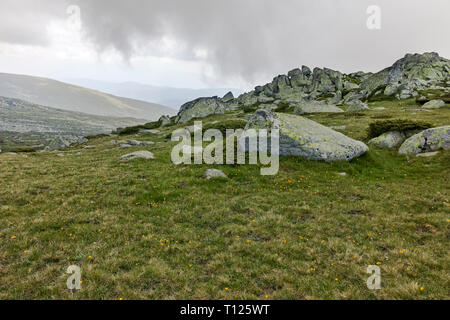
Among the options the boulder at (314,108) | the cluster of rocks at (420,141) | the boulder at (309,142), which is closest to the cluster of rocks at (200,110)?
the boulder at (314,108)

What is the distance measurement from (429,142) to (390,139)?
4301 mm

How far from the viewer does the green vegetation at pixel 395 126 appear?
27469 mm

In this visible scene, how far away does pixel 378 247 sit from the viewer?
10258 mm

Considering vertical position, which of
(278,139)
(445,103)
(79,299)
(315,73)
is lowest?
(79,299)

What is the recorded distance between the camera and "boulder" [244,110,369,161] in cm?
2266

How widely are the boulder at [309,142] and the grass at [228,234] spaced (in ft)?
7.83

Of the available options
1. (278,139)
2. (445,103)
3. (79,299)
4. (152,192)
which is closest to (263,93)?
(445,103)

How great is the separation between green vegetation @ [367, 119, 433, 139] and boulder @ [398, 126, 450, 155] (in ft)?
10.0

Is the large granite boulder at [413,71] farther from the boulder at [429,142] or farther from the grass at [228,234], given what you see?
the grass at [228,234]

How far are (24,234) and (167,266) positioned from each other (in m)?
7.66

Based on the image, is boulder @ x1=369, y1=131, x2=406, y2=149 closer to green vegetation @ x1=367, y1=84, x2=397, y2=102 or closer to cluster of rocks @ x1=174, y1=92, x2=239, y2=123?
green vegetation @ x1=367, y1=84, x2=397, y2=102

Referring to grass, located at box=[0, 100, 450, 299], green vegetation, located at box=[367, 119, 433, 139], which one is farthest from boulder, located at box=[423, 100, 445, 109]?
grass, located at box=[0, 100, 450, 299]

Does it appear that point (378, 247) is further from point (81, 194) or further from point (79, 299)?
point (81, 194)

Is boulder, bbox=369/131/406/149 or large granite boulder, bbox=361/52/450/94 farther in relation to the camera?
large granite boulder, bbox=361/52/450/94
